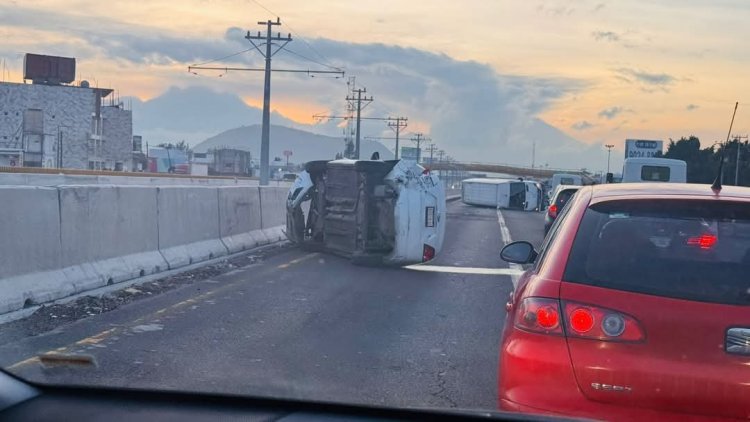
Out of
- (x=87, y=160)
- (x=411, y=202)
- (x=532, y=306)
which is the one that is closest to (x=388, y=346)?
(x=532, y=306)

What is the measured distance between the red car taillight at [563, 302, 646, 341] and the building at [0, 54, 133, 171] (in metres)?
62.7

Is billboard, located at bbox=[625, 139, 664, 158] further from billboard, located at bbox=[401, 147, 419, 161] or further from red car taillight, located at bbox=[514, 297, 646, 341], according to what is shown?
billboard, located at bbox=[401, 147, 419, 161]

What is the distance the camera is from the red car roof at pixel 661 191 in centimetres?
459

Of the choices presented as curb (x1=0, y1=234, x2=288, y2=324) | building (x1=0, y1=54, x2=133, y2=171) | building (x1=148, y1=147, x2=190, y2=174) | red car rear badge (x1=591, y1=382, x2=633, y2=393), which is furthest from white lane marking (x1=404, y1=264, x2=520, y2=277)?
building (x1=148, y1=147, x2=190, y2=174)

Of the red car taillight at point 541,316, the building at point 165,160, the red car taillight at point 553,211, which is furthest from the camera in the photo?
the building at point 165,160

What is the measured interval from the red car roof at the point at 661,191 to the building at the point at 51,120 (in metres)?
62.0

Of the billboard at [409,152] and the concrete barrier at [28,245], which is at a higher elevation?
the billboard at [409,152]

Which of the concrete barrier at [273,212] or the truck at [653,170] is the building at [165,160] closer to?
the truck at [653,170]

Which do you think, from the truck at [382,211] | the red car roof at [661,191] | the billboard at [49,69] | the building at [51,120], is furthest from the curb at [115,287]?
the billboard at [49,69]

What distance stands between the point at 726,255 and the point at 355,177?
10.9 m

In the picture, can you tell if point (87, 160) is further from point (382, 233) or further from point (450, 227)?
point (382, 233)

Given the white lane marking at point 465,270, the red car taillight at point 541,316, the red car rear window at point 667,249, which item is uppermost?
the red car rear window at point 667,249

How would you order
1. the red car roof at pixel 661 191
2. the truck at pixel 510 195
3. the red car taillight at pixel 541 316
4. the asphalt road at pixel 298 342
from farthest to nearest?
1. the truck at pixel 510 195
2. the asphalt road at pixel 298 342
3. the red car roof at pixel 661 191
4. the red car taillight at pixel 541 316

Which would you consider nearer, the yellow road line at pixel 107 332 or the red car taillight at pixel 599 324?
the red car taillight at pixel 599 324
